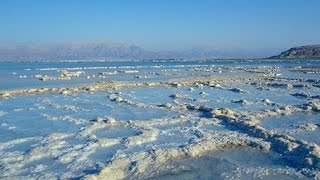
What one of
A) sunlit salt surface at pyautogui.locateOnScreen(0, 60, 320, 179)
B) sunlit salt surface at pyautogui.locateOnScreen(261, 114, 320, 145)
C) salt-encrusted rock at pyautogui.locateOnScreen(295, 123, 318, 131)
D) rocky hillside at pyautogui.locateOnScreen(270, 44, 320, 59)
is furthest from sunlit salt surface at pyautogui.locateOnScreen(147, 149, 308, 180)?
rocky hillside at pyautogui.locateOnScreen(270, 44, 320, 59)

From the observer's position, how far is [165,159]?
1195 cm

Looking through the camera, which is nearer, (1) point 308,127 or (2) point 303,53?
(1) point 308,127

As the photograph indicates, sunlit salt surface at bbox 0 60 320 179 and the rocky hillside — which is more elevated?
sunlit salt surface at bbox 0 60 320 179

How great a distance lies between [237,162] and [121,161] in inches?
135

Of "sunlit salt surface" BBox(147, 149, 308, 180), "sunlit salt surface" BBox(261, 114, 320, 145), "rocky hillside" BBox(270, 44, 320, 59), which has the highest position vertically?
"sunlit salt surface" BBox(147, 149, 308, 180)

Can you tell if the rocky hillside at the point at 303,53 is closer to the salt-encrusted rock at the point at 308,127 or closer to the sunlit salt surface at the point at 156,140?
the sunlit salt surface at the point at 156,140

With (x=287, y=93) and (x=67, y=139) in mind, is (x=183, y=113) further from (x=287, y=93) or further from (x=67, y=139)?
(x=287, y=93)

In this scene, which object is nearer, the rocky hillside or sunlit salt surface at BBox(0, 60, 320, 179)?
sunlit salt surface at BBox(0, 60, 320, 179)

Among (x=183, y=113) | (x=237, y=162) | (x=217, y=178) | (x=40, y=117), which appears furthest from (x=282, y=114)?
(x=40, y=117)

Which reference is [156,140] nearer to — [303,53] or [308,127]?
[308,127]

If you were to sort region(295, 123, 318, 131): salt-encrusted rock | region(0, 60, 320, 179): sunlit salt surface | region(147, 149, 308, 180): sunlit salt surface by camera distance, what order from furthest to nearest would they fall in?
region(295, 123, 318, 131): salt-encrusted rock
region(0, 60, 320, 179): sunlit salt surface
region(147, 149, 308, 180): sunlit salt surface

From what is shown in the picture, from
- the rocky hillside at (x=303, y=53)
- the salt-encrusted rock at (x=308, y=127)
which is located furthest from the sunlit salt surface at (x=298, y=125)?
the rocky hillside at (x=303, y=53)

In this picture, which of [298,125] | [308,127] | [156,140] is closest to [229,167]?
[156,140]

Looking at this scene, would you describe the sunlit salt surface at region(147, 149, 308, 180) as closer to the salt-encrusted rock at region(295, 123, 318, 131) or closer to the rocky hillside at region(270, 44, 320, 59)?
the salt-encrusted rock at region(295, 123, 318, 131)
